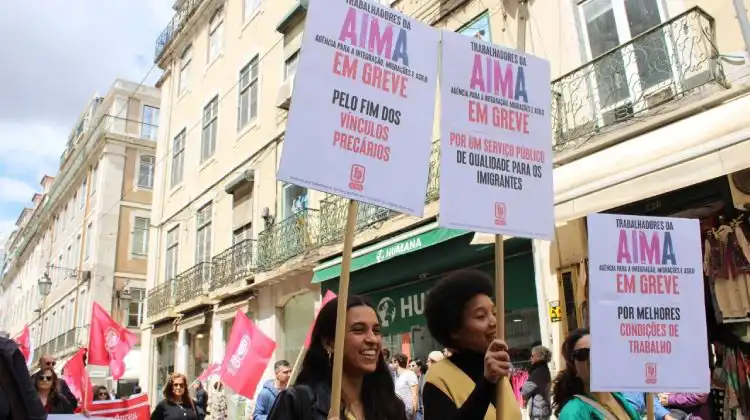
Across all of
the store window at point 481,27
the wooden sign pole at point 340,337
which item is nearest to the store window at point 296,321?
the store window at point 481,27

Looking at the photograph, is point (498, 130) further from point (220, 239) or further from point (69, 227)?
point (69, 227)

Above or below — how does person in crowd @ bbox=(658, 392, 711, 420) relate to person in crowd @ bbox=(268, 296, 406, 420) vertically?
below

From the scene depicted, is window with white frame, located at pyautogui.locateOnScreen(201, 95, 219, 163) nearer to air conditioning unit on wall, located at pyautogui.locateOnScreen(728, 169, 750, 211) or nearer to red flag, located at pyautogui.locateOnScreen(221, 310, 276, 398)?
→ red flag, located at pyautogui.locateOnScreen(221, 310, 276, 398)

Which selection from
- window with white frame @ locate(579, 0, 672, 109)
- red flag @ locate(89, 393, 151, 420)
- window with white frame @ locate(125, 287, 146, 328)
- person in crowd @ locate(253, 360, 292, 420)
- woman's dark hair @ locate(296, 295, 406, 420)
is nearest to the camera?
woman's dark hair @ locate(296, 295, 406, 420)

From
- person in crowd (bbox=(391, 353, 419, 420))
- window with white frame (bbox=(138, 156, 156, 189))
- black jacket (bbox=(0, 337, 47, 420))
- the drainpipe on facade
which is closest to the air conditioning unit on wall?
the drainpipe on facade

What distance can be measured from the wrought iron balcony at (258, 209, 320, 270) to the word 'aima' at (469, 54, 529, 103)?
10933mm

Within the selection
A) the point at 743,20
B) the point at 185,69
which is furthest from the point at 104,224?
the point at 743,20

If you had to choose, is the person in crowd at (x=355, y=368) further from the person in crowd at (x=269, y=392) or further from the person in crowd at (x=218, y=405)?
the person in crowd at (x=218, y=405)

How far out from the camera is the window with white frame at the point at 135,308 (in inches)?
1241

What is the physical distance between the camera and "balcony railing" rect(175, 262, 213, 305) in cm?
1914

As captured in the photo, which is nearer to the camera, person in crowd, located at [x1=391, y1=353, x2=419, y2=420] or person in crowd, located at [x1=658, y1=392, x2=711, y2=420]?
person in crowd, located at [x1=658, y1=392, x2=711, y2=420]

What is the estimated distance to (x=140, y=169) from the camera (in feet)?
114

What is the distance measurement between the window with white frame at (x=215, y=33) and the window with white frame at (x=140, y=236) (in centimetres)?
1445

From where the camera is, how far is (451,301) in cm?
291
